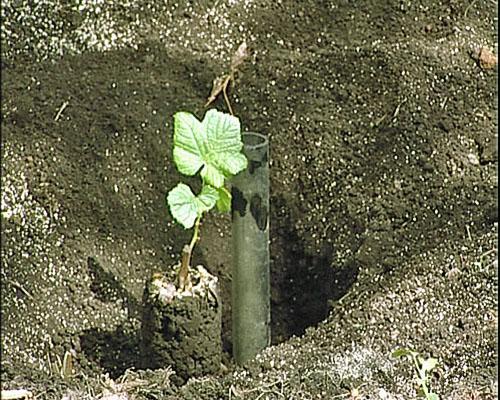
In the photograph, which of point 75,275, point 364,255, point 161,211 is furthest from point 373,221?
point 75,275

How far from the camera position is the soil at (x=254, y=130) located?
5.85ft

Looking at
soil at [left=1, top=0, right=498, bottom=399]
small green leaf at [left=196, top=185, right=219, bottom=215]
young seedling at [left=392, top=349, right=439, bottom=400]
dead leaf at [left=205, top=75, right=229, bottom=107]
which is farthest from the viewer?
dead leaf at [left=205, top=75, right=229, bottom=107]

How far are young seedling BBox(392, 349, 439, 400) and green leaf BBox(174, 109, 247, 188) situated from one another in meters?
0.31

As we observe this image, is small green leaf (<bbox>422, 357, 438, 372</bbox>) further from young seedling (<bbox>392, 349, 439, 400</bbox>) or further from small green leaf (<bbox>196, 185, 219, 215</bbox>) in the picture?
small green leaf (<bbox>196, 185, 219, 215</bbox>)

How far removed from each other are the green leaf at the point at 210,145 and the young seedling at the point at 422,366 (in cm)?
31

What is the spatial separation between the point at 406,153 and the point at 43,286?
599 millimetres

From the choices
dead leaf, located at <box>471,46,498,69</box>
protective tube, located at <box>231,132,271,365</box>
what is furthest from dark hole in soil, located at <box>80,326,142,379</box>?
dead leaf, located at <box>471,46,498,69</box>

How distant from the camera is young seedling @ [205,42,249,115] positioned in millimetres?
1952

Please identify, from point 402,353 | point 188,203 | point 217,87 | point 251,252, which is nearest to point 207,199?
point 188,203

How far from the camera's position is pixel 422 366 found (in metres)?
1.48

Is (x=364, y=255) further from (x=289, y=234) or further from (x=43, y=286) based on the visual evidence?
(x=43, y=286)

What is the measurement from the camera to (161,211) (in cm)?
192

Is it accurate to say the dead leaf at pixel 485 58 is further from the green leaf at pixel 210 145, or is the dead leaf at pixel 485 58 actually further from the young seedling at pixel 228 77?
the green leaf at pixel 210 145

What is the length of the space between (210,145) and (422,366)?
1.28ft
